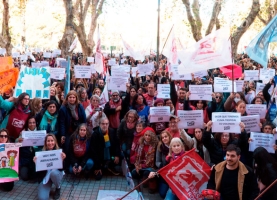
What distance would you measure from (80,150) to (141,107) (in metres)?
1.61

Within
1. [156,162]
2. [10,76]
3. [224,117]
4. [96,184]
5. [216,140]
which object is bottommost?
[96,184]

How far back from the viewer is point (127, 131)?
6.10 meters

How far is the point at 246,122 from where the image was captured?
Answer: 17.1ft

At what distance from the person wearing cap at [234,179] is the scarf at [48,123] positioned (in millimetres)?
3203

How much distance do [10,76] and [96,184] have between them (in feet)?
10.3

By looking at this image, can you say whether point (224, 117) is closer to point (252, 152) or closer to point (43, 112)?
point (252, 152)

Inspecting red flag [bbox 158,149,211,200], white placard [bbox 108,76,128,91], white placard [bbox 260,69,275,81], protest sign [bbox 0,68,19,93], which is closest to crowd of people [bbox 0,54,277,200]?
red flag [bbox 158,149,211,200]

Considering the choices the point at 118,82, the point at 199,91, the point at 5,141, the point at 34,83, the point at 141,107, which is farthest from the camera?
the point at 118,82

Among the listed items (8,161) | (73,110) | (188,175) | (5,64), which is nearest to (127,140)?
(73,110)

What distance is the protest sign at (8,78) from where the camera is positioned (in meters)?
6.86

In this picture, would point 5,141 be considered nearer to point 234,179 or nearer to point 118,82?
point 118,82

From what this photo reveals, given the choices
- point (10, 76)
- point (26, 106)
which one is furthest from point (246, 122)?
point (10, 76)

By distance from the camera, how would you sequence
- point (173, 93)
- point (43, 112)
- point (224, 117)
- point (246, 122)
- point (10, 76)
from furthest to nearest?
point (173, 93), point (10, 76), point (43, 112), point (246, 122), point (224, 117)

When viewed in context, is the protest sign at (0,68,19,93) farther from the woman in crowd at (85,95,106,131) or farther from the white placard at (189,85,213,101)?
the white placard at (189,85,213,101)
